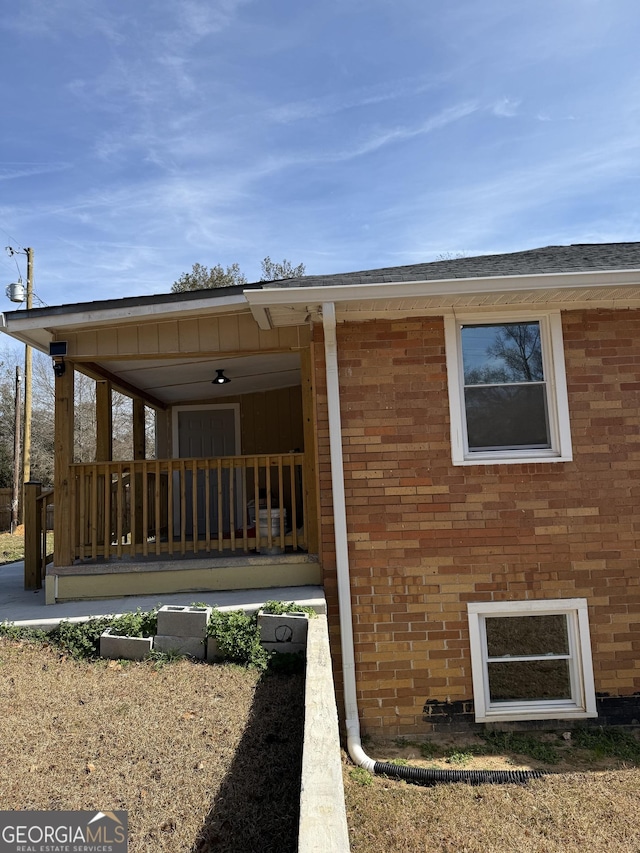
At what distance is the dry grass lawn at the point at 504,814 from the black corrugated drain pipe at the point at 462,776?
0.08 m

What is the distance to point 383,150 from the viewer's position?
1434 cm

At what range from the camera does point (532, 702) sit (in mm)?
5527

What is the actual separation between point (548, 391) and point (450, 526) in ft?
5.19

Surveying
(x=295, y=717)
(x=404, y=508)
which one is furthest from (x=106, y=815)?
(x=404, y=508)

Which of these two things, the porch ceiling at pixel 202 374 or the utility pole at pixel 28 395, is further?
the utility pole at pixel 28 395

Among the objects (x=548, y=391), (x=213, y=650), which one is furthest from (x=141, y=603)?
(x=548, y=391)

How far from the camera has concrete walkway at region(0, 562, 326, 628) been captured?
5367 millimetres

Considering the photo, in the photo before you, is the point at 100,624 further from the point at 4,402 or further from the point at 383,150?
the point at 4,402

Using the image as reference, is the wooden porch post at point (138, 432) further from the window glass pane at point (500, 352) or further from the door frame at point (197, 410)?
the window glass pane at point (500, 352)

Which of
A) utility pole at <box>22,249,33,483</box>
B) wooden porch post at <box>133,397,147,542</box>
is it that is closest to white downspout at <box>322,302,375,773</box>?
wooden porch post at <box>133,397,147,542</box>

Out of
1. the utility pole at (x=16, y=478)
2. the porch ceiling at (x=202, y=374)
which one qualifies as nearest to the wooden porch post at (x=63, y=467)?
the porch ceiling at (x=202, y=374)

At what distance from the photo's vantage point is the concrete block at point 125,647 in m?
4.87

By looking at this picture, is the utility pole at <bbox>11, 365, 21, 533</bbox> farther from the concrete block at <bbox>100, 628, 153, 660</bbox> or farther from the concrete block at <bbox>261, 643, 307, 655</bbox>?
the concrete block at <bbox>261, 643, 307, 655</bbox>

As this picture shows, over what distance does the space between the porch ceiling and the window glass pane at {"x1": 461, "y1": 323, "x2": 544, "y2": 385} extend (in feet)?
7.74
